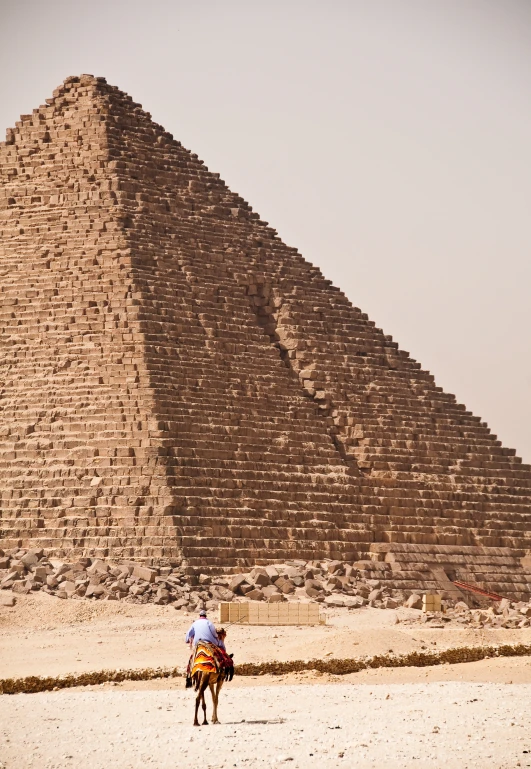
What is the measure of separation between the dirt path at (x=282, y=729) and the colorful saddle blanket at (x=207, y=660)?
690 millimetres

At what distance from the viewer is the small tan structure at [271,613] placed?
36.0 meters

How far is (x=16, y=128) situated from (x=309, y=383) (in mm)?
11066

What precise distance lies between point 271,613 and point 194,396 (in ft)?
28.8

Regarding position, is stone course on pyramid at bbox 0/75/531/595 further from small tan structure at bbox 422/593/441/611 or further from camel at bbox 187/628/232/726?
camel at bbox 187/628/232/726

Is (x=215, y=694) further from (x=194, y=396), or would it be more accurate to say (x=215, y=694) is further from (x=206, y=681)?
(x=194, y=396)

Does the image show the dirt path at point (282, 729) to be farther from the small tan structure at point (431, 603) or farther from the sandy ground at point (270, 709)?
the small tan structure at point (431, 603)

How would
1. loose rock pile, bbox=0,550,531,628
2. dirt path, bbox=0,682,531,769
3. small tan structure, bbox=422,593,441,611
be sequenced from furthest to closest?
small tan structure, bbox=422,593,441,611, loose rock pile, bbox=0,550,531,628, dirt path, bbox=0,682,531,769

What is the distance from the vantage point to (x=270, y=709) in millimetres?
23656

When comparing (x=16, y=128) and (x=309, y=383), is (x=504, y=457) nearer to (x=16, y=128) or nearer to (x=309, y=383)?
(x=309, y=383)

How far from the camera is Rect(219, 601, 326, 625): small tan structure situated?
118ft

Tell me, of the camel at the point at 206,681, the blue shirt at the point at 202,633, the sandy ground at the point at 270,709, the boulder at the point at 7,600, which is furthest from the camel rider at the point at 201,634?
the boulder at the point at 7,600

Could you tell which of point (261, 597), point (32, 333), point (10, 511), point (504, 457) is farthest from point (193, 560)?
point (504, 457)

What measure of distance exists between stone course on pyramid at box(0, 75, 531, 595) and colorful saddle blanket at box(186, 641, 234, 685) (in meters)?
17.6

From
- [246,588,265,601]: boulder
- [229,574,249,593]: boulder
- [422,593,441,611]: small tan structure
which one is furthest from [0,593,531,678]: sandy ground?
[229,574,249,593]: boulder
